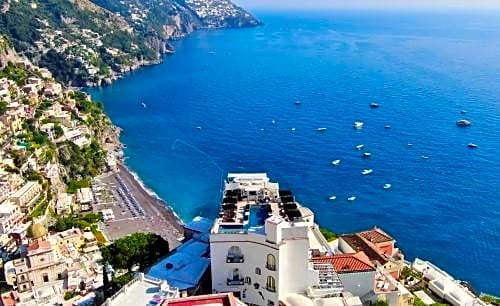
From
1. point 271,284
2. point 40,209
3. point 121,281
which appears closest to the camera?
point 271,284

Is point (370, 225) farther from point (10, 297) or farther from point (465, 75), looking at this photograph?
point (465, 75)

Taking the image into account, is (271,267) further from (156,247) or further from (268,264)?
(156,247)

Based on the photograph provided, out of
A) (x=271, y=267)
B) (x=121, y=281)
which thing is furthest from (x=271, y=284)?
(x=121, y=281)

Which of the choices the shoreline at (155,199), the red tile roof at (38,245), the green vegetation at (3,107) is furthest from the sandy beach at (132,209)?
the green vegetation at (3,107)

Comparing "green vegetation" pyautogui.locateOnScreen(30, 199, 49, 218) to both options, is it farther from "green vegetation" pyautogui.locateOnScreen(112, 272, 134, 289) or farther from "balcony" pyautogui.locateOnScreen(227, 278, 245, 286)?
"balcony" pyautogui.locateOnScreen(227, 278, 245, 286)

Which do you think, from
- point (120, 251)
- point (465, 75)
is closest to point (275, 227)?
point (120, 251)

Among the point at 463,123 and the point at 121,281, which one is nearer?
the point at 121,281
